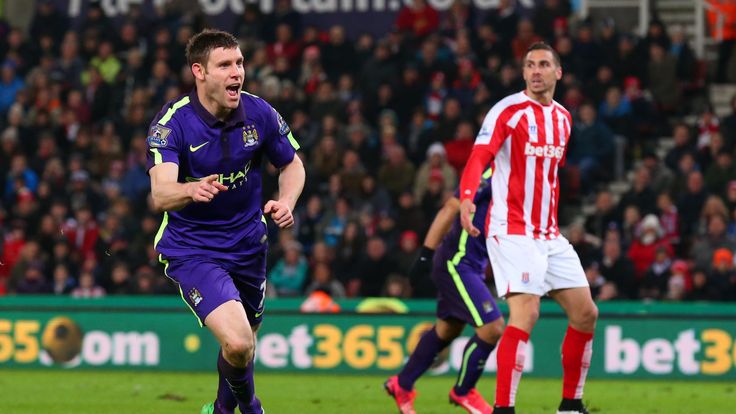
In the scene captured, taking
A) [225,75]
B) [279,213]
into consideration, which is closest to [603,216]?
[225,75]

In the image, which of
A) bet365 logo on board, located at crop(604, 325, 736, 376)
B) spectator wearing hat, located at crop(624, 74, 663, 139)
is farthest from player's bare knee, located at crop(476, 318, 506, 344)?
spectator wearing hat, located at crop(624, 74, 663, 139)

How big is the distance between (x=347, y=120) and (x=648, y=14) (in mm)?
5077

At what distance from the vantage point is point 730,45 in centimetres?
1983

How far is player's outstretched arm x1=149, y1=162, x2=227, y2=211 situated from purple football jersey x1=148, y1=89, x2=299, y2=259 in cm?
12

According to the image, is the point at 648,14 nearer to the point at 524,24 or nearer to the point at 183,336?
the point at 524,24

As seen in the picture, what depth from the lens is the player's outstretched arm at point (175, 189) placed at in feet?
24.1

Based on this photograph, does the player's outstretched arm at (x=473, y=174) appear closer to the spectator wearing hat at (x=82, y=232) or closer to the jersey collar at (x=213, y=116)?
the jersey collar at (x=213, y=116)

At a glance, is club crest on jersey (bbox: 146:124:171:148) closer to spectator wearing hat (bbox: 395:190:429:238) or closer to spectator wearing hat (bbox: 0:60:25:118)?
spectator wearing hat (bbox: 395:190:429:238)

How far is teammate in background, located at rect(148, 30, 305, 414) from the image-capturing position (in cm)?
783

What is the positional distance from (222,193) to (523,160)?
2.13 meters

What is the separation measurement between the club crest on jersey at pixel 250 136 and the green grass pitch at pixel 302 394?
319cm

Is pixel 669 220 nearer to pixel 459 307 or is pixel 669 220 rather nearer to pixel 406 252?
pixel 406 252

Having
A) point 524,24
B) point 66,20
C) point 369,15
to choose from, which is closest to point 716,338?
point 524,24

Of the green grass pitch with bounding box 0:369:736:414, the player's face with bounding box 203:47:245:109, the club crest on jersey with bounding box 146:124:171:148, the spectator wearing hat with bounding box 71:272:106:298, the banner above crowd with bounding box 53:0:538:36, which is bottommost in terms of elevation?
the green grass pitch with bounding box 0:369:736:414
